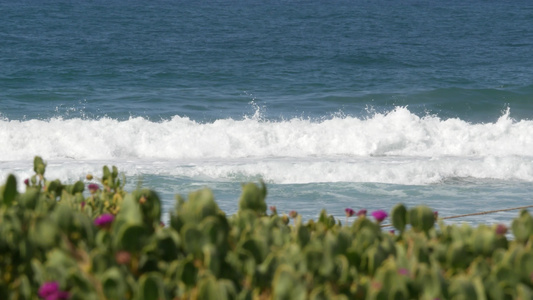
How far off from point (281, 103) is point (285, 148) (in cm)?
463

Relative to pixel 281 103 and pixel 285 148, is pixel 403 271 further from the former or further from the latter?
pixel 281 103

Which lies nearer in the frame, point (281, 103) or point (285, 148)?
point (285, 148)

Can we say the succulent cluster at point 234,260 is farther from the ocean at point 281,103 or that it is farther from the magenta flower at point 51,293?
the ocean at point 281,103

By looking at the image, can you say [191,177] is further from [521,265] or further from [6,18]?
[6,18]

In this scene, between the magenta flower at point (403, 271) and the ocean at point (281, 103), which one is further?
→ the ocean at point (281, 103)

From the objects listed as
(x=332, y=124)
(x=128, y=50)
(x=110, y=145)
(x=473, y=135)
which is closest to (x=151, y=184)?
(x=110, y=145)

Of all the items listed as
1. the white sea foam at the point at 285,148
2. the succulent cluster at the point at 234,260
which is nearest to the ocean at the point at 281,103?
the white sea foam at the point at 285,148

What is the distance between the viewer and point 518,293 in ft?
4.77

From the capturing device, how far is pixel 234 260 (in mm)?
1616

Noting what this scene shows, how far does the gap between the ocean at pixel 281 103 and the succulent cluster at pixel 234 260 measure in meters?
0.60

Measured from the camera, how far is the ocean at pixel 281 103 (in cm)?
952

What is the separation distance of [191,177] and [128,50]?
15.8m

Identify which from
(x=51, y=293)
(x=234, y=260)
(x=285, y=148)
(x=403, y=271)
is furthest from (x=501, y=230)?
(x=285, y=148)

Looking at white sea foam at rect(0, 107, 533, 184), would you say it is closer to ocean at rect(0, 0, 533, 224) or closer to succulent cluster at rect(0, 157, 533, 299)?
ocean at rect(0, 0, 533, 224)
